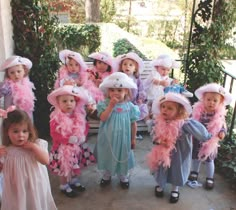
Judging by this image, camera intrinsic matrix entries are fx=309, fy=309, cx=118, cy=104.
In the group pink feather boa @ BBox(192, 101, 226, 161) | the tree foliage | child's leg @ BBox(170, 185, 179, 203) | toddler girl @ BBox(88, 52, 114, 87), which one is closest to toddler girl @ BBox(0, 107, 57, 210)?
child's leg @ BBox(170, 185, 179, 203)

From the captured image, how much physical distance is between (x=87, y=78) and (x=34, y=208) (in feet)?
7.56

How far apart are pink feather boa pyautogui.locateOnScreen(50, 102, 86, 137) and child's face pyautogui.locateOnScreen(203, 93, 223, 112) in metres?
1.32

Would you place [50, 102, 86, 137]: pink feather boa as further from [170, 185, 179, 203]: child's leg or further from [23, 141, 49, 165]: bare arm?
[170, 185, 179, 203]: child's leg

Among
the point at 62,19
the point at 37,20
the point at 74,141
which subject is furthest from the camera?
the point at 62,19

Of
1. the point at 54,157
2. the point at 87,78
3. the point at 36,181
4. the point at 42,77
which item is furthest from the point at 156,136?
the point at 42,77

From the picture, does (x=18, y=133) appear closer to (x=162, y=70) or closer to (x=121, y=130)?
(x=121, y=130)

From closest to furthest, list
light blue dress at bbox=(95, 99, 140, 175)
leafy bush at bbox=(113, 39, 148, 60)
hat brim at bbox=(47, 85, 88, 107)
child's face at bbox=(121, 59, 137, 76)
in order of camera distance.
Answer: hat brim at bbox=(47, 85, 88, 107), light blue dress at bbox=(95, 99, 140, 175), child's face at bbox=(121, 59, 137, 76), leafy bush at bbox=(113, 39, 148, 60)

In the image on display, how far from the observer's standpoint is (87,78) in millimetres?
4457

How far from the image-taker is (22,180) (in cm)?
239

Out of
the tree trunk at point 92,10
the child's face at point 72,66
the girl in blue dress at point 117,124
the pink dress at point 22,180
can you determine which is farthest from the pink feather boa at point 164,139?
the tree trunk at point 92,10

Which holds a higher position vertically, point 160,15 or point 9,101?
point 160,15

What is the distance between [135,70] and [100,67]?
510mm

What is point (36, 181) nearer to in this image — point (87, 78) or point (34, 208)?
point (34, 208)

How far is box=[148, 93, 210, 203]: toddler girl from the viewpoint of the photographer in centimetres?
299
